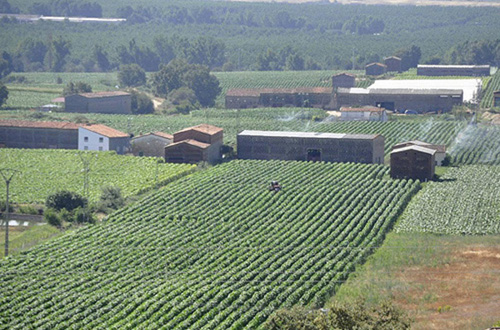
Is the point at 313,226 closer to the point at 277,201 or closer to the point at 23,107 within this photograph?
the point at 277,201

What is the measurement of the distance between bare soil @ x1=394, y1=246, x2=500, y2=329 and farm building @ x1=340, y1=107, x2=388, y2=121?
1894 inches

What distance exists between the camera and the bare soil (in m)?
45.9

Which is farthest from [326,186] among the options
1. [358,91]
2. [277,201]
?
[358,91]

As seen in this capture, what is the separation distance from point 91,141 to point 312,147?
18.8 meters

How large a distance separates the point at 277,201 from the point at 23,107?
191 feet

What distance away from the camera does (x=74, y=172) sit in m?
78.6

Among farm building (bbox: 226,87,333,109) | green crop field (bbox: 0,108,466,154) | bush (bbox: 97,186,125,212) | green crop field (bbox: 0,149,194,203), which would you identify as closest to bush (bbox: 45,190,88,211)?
bush (bbox: 97,186,125,212)

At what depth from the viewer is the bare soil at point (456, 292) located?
45906 mm

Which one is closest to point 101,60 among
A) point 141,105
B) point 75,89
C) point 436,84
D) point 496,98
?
point 75,89

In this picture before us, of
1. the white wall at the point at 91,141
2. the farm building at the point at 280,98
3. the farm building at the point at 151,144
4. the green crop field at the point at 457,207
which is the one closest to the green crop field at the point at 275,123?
the farm building at the point at 280,98

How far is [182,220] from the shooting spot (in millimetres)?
61969

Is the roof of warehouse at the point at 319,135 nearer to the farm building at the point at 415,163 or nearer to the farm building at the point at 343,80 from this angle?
the farm building at the point at 415,163

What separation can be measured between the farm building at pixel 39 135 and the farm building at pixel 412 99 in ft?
121

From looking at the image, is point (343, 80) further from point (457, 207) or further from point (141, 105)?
point (457, 207)
